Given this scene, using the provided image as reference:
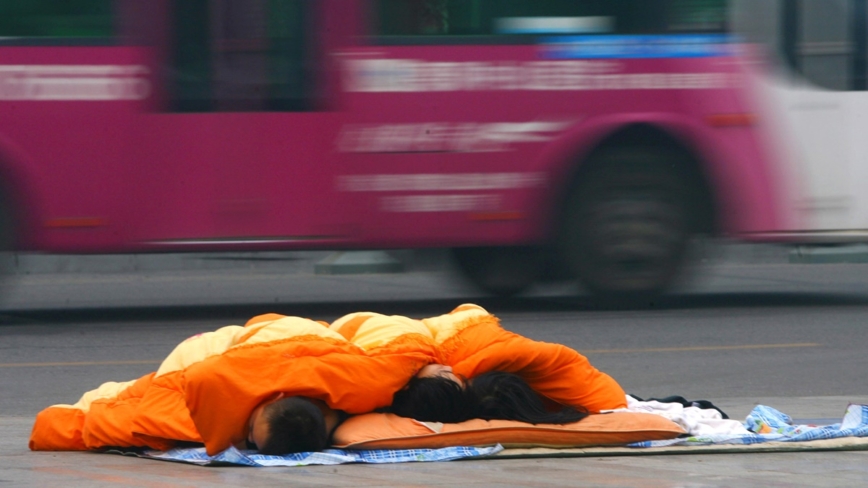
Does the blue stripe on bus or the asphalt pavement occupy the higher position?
the blue stripe on bus

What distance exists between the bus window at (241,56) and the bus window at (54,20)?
481mm

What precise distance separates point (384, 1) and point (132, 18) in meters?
1.69

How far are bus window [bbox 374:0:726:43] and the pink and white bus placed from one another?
0.01 metres

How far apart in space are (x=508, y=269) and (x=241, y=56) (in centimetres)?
271

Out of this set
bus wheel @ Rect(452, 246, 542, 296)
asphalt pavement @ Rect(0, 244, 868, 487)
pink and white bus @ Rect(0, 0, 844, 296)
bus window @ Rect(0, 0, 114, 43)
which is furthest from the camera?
bus wheel @ Rect(452, 246, 542, 296)

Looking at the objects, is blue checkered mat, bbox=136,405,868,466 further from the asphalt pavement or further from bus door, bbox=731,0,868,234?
bus door, bbox=731,0,868,234

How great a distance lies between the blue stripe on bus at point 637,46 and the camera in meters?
9.51

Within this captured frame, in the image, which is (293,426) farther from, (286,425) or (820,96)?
(820,96)

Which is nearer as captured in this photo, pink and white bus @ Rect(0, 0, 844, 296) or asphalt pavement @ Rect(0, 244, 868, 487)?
asphalt pavement @ Rect(0, 244, 868, 487)

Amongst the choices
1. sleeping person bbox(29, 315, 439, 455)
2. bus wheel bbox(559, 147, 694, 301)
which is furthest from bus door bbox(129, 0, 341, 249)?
sleeping person bbox(29, 315, 439, 455)

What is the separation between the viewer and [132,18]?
9133 mm

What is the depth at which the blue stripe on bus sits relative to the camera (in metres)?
9.51

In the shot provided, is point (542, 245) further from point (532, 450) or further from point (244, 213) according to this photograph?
point (532, 450)

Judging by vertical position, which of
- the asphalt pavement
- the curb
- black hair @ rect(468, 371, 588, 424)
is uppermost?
black hair @ rect(468, 371, 588, 424)
